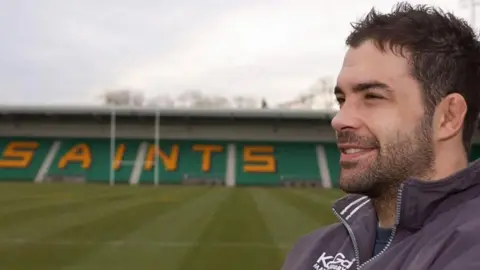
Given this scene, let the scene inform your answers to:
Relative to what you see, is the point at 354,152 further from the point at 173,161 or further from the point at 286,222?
the point at 173,161

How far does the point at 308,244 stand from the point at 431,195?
618 mm

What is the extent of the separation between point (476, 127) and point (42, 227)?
1151 cm

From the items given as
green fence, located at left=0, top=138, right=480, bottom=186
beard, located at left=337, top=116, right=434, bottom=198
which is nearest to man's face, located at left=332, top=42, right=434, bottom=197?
beard, located at left=337, top=116, right=434, bottom=198

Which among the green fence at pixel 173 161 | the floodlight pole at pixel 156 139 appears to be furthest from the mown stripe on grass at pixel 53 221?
the green fence at pixel 173 161

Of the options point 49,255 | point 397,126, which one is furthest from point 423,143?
point 49,255

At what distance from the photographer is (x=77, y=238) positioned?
1031cm

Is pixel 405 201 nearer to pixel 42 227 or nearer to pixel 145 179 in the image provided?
pixel 42 227

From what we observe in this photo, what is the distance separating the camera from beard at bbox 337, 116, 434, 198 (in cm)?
155

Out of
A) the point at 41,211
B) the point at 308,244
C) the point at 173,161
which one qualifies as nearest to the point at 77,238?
the point at 41,211

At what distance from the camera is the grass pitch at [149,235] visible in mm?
8156

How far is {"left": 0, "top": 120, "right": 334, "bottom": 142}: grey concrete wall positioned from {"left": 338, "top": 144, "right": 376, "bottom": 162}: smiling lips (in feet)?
138

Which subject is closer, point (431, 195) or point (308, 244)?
point (431, 195)

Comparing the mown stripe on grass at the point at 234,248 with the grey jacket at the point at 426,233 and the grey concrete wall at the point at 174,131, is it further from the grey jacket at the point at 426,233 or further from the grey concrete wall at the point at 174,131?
the grey concrete wall at the point at 174,131

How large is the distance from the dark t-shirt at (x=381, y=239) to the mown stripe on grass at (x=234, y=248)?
20.6 feet
